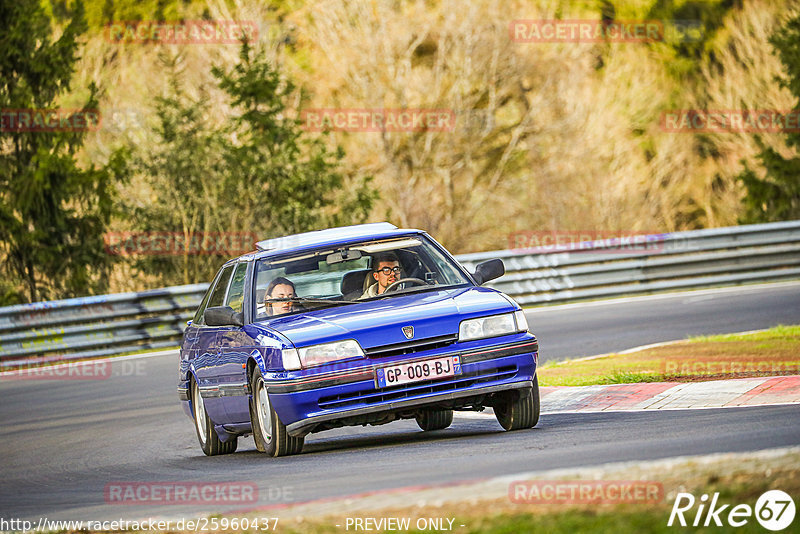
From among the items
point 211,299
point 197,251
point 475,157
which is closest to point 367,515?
point 211,299

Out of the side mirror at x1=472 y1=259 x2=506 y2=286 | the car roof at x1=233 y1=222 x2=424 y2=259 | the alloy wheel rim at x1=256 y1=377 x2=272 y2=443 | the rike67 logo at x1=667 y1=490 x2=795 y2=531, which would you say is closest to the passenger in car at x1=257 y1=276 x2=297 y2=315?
the car roof at x1=233 y1=222 x2=424 y2=259

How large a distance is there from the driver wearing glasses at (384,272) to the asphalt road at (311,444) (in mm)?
1153

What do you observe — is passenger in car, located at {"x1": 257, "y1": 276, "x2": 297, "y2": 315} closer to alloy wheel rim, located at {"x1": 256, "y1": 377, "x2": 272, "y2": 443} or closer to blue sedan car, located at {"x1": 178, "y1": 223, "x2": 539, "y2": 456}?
blue sedan car, located at {"x1": 178, "y1": 223, "x2": 539, "y2": 456}

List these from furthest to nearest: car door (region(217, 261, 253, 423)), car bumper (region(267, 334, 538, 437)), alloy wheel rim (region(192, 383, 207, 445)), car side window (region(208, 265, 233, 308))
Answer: car side window (region(208, 265, 233, 308)) < alloy wheel rim (region(192, 383, 207, 445)) < car door (region(217, 261, 253, 423)) < car bumper (region(267, 334, 538, 437))

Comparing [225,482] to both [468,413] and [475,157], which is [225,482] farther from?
[475,157]

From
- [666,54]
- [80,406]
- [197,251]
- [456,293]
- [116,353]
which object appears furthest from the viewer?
[666,54]

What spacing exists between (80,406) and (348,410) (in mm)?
7164

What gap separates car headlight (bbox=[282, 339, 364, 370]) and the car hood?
0.12 feet

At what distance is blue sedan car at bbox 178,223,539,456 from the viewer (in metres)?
8.12

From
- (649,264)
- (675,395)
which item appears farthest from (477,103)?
(675,395)

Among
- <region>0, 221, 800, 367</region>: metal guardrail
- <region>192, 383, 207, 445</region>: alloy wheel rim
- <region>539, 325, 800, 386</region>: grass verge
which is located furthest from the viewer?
<region>0, 221, 800, 367</region>: metal guardrail

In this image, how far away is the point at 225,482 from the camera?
7.68 metres

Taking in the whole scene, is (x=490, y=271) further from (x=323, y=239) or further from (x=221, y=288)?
(x=221, y=288)

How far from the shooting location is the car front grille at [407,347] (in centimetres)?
812
